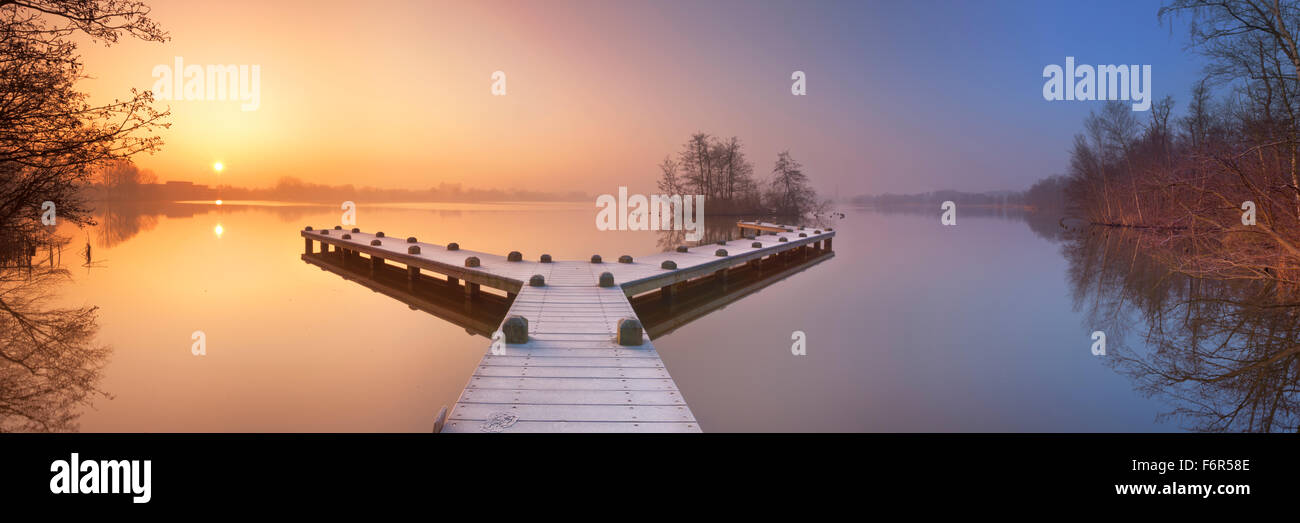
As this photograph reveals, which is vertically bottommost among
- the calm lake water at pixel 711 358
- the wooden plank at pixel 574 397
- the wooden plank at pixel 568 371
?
the calm lake water at pixel 711 358

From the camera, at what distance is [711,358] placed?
813cm

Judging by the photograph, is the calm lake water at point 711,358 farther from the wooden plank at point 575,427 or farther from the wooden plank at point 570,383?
the wooden plank at point 575,427

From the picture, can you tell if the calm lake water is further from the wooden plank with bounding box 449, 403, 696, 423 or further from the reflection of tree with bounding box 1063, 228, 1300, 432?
the wooden plank with bounding box 449, 403, 696, 423

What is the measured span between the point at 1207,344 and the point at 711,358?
6.97 meters

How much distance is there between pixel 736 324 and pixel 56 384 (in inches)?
363

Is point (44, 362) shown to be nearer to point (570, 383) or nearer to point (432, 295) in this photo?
point (432, 295)

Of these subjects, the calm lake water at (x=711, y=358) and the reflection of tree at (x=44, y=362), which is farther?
the calm lake water at (x=711, y=358)

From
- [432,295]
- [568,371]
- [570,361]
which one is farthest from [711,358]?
[432,295]

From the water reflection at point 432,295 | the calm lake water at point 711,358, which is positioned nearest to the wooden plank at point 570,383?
the calm lake water at point 711,358

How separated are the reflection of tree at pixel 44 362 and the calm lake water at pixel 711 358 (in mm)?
207

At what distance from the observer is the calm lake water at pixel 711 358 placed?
573 cm

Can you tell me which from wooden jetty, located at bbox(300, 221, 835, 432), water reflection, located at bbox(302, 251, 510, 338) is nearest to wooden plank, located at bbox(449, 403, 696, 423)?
wooden jetty, located at bbox(300, 221, 835, 432)

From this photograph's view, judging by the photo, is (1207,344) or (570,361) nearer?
(570,361)
